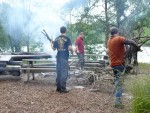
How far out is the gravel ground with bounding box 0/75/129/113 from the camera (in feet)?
22.8

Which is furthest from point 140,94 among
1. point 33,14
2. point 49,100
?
point 33,14

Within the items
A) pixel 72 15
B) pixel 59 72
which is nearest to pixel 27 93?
pixel 59 72

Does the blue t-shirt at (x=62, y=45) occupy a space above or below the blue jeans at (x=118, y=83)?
above

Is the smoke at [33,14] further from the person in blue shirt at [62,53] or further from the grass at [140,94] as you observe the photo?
the grass at [140,94]

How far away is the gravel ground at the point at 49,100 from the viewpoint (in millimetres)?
6957

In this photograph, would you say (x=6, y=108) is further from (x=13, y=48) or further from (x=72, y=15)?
(x=13, y=48)

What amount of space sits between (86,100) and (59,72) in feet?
4.91

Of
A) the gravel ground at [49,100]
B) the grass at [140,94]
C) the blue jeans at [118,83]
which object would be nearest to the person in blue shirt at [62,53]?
the gravel ground at [49,100]

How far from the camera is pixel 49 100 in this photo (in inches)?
311

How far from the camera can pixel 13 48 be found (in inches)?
1284

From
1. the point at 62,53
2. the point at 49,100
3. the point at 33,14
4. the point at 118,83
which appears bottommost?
the point at 49,100

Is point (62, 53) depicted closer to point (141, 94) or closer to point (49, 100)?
point (49, 100)

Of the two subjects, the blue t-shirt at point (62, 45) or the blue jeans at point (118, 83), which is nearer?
the blue jeans at point (118, 83)

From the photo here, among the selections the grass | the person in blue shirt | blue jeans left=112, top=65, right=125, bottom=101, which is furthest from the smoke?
the grass
